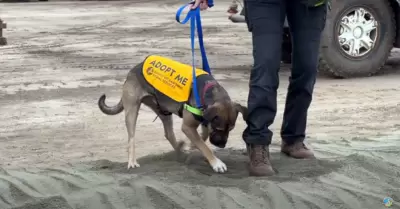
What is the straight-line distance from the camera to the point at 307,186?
15.0 feet

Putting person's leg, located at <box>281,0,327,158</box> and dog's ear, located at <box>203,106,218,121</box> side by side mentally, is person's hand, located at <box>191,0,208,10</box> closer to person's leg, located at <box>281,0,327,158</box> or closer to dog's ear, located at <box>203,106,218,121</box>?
person's leg, located at <box>281,0,327,158</box>

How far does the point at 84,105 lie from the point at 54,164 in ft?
7.64

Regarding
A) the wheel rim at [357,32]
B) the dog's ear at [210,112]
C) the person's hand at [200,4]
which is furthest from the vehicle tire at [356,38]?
the dog's ear at [210,112]

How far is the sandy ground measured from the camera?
4395mm

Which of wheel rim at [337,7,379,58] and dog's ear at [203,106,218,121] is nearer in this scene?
dog's ear at [203,106,218,121]

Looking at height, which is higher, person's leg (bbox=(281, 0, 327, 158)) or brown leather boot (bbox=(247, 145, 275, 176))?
person's leg (bbox=(281, 0, 327, 158))

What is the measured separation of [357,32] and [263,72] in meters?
5.17

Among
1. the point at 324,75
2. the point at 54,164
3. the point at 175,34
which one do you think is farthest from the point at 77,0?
the point at 54,164

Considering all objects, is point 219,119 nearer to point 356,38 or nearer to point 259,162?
point 259,162

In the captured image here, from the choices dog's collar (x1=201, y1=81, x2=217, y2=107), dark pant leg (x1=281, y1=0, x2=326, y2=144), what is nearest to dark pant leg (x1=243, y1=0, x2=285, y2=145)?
dark pant leg (x1=281, y1=0, x2=326, y2=144)

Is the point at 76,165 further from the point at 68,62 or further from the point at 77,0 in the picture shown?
the point at 77,0

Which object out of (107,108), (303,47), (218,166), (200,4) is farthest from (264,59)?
(107,108)

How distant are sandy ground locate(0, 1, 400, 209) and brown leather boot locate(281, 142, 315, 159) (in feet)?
0.26

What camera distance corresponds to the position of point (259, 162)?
492 cm
